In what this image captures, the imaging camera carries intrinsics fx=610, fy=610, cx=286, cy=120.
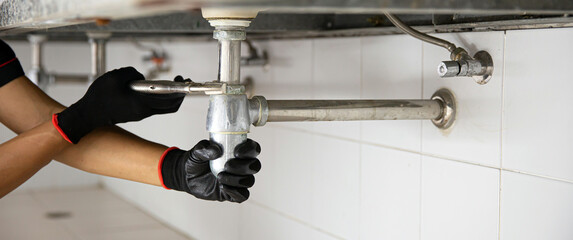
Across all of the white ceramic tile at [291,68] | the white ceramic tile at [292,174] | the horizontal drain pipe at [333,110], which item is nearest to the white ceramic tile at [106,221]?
the white ceramic tile at [292,174]

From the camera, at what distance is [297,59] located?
137cm

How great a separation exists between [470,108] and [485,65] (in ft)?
0.24

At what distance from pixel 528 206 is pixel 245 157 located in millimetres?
380

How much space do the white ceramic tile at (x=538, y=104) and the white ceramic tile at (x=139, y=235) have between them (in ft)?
4.51

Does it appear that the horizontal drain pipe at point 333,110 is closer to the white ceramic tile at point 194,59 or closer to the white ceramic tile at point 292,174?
the white ceramic tile at point 292,174

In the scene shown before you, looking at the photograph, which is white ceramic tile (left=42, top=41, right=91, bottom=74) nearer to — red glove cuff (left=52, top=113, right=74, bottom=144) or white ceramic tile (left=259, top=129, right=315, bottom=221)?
white ceramic tile (left=259, top=129, right=315, bottom=221)

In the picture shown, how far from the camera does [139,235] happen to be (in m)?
2.00

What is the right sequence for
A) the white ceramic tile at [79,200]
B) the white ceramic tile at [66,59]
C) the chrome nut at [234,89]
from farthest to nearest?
the white ceramic tile at [66,59] < the white ceramic tile at [79,200] < the chrome nut at [234,89]

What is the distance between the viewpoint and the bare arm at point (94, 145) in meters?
1.03

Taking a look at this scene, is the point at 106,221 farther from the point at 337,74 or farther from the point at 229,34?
the point at 229,34

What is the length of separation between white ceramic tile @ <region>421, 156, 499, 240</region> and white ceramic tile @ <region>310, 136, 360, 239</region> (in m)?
0.21

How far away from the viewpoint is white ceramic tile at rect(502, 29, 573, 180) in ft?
2.43

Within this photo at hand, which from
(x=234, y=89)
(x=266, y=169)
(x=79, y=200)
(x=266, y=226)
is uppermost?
(x=234, y=89)

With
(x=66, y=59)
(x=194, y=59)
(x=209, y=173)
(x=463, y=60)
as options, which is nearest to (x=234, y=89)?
(x=209, y=173)
